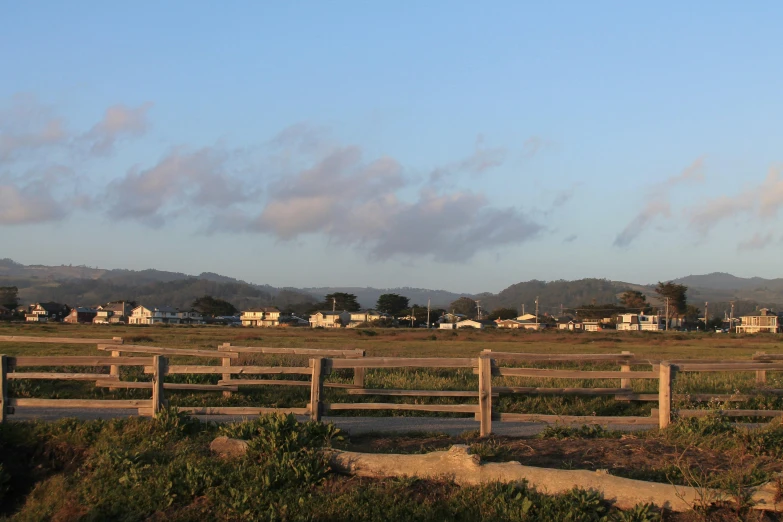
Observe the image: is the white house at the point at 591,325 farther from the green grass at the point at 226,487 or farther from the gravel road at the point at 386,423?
the green grass at the point at 226,487

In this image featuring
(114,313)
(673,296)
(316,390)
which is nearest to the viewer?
(316,390)

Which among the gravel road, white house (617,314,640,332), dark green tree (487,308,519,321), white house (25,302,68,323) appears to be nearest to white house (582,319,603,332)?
white house (617,314,640,332)

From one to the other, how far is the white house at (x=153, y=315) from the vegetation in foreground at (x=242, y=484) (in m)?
151

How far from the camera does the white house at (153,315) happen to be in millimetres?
155875

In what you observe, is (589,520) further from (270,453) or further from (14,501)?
(14,501)

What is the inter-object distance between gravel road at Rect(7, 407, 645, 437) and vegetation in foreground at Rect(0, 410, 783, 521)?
1656mm

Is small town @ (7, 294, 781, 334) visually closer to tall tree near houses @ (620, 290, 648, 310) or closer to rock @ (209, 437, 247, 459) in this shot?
tall tree near houses @ (620, 290, 648, 310)

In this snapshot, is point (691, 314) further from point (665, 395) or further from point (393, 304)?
point (665, 395)

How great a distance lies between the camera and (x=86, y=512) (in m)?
8.31

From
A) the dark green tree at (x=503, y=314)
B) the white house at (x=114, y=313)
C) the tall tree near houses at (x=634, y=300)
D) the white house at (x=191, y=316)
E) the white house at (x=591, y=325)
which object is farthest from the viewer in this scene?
the dark green tree at (x=503, y=314)

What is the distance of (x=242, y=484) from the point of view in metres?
8.10

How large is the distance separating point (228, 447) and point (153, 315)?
516 feet

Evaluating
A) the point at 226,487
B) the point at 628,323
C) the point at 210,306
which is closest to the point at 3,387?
the point at 226,487

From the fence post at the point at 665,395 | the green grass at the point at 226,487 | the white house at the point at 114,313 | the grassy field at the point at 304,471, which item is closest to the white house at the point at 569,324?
the white house at the point at 114,313
